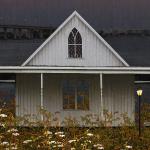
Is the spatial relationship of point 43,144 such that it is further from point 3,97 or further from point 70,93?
point 3,97

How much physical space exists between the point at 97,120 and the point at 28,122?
3.21 meters

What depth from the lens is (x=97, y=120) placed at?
71.5ft

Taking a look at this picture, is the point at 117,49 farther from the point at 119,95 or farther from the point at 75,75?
the point at 75,75

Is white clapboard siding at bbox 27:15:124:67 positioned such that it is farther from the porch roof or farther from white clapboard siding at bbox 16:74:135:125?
white clapboard siding at bbox 16:74:135:125

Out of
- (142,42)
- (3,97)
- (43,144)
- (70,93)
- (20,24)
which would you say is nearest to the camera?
(43,144)

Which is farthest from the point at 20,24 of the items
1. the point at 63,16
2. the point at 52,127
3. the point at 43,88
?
the point at 52,127

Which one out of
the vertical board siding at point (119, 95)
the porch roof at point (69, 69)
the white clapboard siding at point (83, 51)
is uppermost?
the white clapboard siding at point (83, 51)

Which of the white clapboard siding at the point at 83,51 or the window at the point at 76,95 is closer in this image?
the white clapboard siding at the point at 83,51

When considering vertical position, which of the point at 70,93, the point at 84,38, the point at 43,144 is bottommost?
the point at 43,144

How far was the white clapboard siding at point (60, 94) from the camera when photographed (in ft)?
76.2

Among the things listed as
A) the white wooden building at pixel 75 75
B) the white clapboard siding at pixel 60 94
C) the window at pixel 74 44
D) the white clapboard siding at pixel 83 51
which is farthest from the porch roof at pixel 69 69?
the white clapboard siding at pixel 60 94

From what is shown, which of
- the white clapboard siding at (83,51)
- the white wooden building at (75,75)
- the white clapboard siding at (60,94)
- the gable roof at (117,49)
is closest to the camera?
the white wooden building at (75,75)

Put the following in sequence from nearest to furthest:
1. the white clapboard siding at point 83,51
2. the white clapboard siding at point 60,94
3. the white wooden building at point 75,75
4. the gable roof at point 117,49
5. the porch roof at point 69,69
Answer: the porch roof at point 69,69, the white wooden building at point 75,75, the white clapboard siding at point 83,51, the white clapboard siding at point 60,94, the gable roof at point 117,49

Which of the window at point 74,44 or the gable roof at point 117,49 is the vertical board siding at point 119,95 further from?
the window at point 74,44
